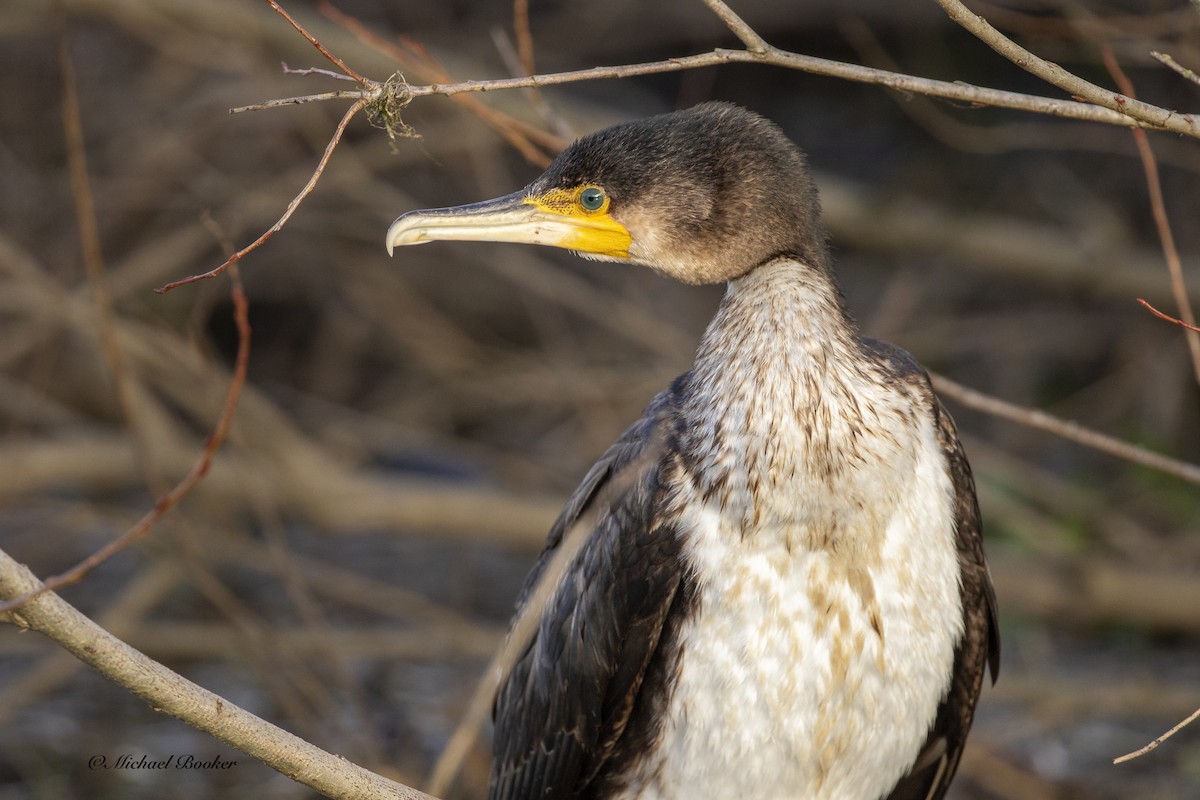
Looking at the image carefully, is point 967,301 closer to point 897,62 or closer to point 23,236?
point 897,62

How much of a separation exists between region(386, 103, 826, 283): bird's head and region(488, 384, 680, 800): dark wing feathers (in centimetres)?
33

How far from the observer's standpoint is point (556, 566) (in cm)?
268

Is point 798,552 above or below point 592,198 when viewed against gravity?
below

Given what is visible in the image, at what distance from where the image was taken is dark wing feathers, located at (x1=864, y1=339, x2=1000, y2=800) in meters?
2.59

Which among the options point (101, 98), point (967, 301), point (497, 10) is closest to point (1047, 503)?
point (967, 301)

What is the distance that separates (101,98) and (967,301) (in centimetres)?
418

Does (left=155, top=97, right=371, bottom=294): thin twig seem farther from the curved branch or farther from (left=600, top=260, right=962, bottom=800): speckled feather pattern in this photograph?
(left=600, top=260, right=962, bottom=800): speckled feather pattern

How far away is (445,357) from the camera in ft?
18.8

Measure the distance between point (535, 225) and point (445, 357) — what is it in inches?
131

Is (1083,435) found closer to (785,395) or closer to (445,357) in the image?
(785,395)

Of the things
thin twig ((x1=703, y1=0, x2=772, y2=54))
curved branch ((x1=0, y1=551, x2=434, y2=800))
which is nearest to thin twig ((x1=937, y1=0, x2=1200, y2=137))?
thin twig ((x1=703, y1=0, x2=772, y2=54))

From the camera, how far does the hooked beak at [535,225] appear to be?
2422 mm

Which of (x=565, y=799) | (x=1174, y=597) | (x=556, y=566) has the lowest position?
(x=1174, y=597)

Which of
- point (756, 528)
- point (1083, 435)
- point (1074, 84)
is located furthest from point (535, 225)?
point (1083, 435)
